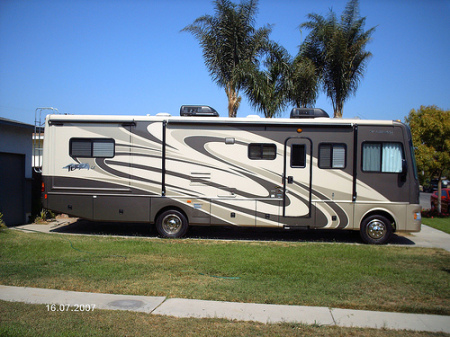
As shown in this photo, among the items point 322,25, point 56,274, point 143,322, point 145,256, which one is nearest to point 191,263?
point 145,256

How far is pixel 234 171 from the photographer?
37.9 ft

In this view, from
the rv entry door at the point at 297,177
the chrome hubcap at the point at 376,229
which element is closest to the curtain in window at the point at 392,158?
the chrome hubcap at the point at 376,229

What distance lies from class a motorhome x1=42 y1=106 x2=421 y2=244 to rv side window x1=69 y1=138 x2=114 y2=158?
1.1 inches

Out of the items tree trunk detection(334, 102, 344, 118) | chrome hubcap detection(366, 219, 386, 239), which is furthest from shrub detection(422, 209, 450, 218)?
chrome hubcap detection(366, 219, 386, 239)

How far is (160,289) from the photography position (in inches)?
272

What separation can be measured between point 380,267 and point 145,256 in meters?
5.00

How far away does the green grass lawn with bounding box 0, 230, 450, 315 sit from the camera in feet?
22.0

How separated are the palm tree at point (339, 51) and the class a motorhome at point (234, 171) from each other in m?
6.98

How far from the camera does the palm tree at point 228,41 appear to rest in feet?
59.1

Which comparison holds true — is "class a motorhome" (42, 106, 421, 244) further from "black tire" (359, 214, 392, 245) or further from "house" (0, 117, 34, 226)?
"house" (0, 117, 34, 226)

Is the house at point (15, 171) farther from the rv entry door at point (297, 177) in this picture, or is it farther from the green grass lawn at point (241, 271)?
the rv entry door at point (297, 177)

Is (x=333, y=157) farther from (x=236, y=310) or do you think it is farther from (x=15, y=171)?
(x=15, y=171)

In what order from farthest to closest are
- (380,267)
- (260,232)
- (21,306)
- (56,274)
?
(260,232) < (380,267) < (56,274) < (21,306)

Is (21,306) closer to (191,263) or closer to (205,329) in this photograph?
(205,329)
